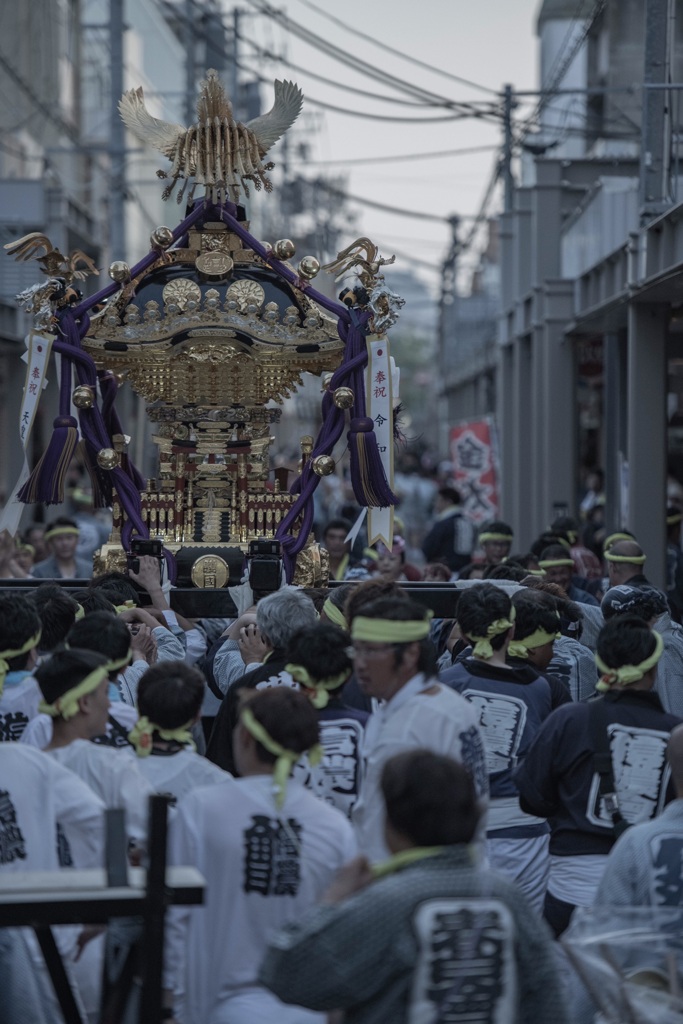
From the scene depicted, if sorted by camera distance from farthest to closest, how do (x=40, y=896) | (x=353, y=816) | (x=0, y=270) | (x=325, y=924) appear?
1. (x=0, y=270)
2. (x=353, y=816)
3. (x=40, y=896)
4. (x=325, y=924)

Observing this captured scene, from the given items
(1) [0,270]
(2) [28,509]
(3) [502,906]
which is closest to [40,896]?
(3) [502,906]

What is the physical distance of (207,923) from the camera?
4160 millimetres

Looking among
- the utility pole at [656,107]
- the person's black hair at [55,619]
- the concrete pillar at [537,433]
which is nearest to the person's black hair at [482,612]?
the person's black hair at [55,619]

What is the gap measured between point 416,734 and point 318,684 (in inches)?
24.8

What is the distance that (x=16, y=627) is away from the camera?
5.55m

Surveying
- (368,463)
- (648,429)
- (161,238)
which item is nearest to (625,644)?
(368,463)

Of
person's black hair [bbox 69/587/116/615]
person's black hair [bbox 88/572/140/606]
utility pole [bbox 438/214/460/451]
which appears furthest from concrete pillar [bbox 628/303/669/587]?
utility pole [bbox 438/214/460/451]

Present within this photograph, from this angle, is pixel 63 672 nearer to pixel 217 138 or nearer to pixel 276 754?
pixel 276 754

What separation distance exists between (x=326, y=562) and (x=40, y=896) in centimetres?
696

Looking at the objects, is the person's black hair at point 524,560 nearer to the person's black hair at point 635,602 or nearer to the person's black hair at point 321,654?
the person's black hair at point 635,602

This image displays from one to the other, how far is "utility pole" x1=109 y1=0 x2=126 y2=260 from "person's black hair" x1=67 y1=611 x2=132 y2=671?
1464 cm

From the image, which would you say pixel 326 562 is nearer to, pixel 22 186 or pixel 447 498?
pixel 447 498

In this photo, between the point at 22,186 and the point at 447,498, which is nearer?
the point at 447,498

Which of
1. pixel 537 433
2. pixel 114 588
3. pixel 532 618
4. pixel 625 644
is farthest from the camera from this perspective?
pixel 537 433
